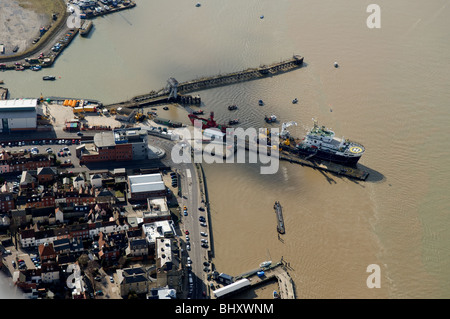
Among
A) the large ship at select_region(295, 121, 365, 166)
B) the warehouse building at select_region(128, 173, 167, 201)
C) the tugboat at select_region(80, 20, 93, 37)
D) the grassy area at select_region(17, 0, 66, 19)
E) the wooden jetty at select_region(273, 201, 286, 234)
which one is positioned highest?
the grassy area at select_region(17, 0, 66, 19)

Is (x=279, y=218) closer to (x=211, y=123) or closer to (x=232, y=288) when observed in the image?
(x=232, y=288)

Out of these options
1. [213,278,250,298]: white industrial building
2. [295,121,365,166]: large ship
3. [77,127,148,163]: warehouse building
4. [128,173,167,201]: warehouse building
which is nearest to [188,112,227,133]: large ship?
[77,127,148,163]: warehouse building

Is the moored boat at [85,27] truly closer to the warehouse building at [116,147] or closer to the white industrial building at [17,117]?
the white industrial building at [17,117]

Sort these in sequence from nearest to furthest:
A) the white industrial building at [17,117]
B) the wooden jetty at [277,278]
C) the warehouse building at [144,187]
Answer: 1. the wooden jetty at [277,278]
2. the warehouse building at [144,187]
3. the white industrial building at [17,117]

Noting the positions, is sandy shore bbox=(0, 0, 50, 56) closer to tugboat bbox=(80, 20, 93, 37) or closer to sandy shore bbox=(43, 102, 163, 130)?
tugboat bbox=(80, 20, 93, 37)

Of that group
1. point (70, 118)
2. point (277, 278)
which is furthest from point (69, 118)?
point (277, 278)

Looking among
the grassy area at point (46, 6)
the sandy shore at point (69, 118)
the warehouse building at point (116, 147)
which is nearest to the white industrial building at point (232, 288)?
the warehouse building at point (116, 147)
